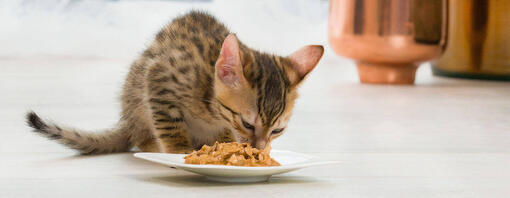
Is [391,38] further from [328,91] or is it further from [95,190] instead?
[95,190]

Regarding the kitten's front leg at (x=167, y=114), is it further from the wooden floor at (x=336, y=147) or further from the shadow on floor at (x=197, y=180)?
the shadow on floor at (x=197, y=180)

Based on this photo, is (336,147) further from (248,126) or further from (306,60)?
(248,126)

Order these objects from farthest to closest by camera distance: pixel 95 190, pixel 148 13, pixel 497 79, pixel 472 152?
pixel 148 13 < pixel 497 79 < pixel 472 152 < pixel 95 190

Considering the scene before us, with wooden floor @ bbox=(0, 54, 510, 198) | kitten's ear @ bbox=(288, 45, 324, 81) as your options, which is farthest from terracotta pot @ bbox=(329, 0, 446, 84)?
kitten's ear @ bbox=(288, 45, 324, 81)

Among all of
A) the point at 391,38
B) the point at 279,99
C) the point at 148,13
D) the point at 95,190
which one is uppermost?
the point at 148,13

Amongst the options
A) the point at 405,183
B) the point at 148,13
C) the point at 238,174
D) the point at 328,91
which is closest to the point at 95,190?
the point at 238,174

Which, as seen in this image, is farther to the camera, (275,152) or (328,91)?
(328,91)

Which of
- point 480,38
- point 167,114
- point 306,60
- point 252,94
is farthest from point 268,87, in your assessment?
point 480,38

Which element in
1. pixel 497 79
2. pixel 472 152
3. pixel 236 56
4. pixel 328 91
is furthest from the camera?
pixel 497 79
